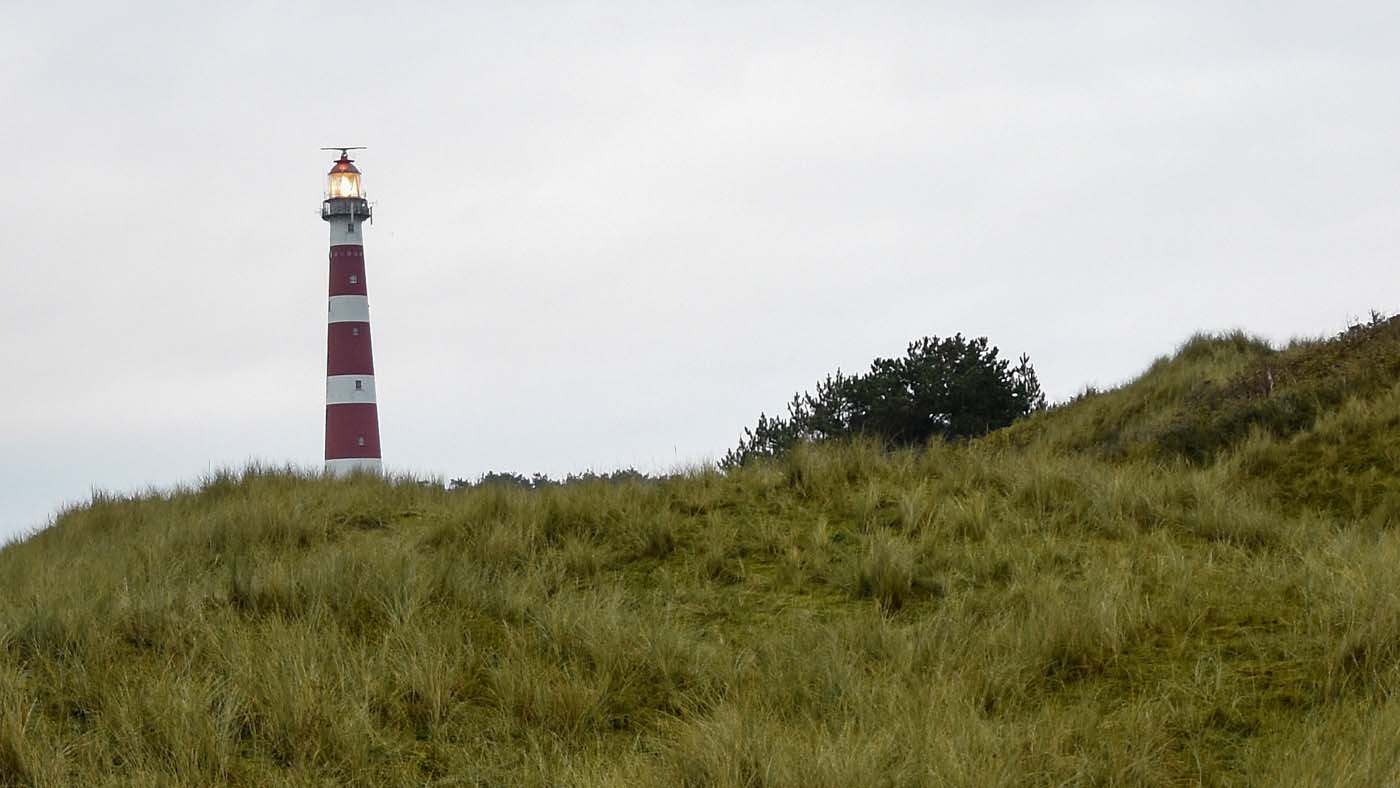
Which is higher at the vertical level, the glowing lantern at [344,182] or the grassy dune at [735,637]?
the glowing lantern at [344,182]

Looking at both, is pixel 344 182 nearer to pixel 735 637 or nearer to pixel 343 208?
pixel 343 208

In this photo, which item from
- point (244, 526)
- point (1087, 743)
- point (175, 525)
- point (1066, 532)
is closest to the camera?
point (1087, 743)

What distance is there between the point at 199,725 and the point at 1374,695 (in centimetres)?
607

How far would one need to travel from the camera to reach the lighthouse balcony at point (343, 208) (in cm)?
3731

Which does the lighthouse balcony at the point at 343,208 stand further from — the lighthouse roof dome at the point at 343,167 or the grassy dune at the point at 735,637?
the grassy dune at the point at 735,637

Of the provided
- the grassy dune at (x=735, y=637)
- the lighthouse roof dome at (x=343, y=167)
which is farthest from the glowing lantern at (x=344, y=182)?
the grassy dune at (x=735, y=637)

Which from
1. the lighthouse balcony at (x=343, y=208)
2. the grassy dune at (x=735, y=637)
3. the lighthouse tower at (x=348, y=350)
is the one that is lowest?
the grassy dune at (x=735, y=637)

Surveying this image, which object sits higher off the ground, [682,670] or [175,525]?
[175,525]

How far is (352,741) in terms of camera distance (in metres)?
6.04

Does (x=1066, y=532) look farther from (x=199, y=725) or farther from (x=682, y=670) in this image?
(x=199, y=725)

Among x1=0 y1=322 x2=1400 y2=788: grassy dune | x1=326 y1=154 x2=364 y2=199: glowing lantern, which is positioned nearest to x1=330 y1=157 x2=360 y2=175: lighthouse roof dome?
x1=326 y1=154 x2=364 y2=199: glowing lantern

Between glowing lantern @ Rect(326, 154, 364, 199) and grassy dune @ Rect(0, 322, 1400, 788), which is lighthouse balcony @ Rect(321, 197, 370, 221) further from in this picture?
grassy dune @ Rect(0, 322, 1400, 788)

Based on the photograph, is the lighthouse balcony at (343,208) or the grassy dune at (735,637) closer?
the grassy dune at (735,637)

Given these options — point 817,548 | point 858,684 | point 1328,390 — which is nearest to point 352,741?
point 858,684
